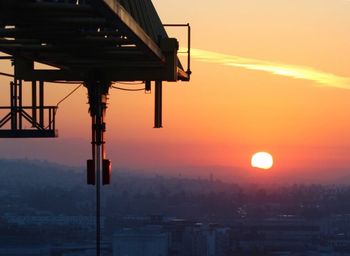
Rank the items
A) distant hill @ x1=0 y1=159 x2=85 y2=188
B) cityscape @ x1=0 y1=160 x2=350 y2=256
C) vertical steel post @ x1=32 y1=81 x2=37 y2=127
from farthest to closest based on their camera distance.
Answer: distant hill @ x1=0 y1=159 x2=85 y2=188 < cityscape @ x1=0 y1=160 x2=350 y2=256 < vertical steel post @ x1=32 y1=81 x2=37 y2=127

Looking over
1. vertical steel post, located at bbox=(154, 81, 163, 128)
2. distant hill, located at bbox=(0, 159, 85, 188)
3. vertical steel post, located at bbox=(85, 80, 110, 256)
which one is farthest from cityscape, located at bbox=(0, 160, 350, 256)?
vertical steel post, located at bbox=(85, 80, 110, 256)

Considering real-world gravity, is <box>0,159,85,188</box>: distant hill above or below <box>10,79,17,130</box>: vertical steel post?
below

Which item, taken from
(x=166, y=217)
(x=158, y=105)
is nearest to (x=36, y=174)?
(x=166, y=217)

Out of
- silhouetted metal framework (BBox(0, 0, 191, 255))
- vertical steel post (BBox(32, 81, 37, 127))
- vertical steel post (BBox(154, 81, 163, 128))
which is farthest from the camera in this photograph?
vertical steel post (BBox(154, 81, 163, 128))

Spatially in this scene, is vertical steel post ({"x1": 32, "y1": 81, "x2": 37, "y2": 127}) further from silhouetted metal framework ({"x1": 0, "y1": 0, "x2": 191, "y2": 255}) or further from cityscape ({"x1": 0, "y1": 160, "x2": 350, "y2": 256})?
cityscape ({"x1": 0, "y1": 160, "x2": 350, "y2": 256})

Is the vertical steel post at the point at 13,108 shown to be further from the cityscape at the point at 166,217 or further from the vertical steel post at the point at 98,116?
the cityscape at the point at 166,217

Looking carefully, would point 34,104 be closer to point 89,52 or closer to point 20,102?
point 20,102

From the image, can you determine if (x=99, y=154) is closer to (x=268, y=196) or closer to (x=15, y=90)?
(x=15, y=90)

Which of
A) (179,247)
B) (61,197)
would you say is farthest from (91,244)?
(61,197)
